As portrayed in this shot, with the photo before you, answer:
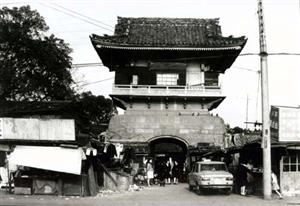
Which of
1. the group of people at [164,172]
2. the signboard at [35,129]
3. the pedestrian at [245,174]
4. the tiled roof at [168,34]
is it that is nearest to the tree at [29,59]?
the tiled roof at [168,34]

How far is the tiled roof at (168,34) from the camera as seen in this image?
38.1 metres

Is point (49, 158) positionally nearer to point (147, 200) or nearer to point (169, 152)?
point (147, 200)

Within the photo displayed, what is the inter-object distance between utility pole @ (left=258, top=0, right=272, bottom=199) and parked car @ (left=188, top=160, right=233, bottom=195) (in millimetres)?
2613

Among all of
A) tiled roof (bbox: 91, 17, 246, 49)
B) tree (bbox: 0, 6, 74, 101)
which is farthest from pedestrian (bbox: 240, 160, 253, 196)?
tree (bbox: 0, 6, 74, 101)

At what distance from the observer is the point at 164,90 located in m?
38.8

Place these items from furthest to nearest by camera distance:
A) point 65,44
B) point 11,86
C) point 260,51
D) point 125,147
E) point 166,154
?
point 65,44 < point 11,86 < point 166,154 < point 125,147 < point 260,51

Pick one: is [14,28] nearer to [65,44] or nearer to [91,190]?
[65,44]

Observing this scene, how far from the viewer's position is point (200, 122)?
3909 centimetres

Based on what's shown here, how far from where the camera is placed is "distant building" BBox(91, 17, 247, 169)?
3828cm

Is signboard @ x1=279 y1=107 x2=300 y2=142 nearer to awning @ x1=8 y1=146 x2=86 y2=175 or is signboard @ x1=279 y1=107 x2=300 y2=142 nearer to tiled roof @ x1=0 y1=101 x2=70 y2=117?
awning @ x1=8 y1=146 x2=86 y2=175

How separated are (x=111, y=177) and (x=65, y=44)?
28.6 metres

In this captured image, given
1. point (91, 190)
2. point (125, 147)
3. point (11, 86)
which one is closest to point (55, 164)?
point (91, 190)

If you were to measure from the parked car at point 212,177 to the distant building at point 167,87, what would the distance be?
33.5 feet

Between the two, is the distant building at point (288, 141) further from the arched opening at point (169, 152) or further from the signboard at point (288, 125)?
the arched opening at point (169, 152)
